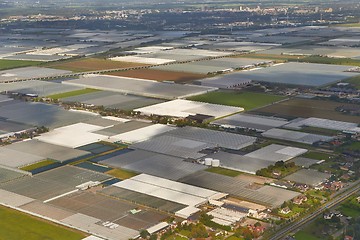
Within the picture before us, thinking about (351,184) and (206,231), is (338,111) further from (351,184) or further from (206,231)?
(206,231)

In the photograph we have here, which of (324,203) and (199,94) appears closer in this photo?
(324,203)

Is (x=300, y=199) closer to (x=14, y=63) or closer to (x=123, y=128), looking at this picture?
(x=123, y=128)

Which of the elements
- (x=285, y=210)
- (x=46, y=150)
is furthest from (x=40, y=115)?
(x=285, y=210)

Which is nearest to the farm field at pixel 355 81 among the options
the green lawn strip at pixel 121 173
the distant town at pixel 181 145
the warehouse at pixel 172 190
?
the distant town at pixel 181 145

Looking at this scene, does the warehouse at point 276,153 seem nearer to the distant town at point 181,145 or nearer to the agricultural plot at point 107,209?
the distant town at point 181,145

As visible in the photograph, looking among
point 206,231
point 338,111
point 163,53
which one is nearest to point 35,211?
point 206,231

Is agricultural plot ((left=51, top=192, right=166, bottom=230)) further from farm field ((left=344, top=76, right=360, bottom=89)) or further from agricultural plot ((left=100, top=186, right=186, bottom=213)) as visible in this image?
farm field ((left=344, top=76, right=360, bottom=89))
